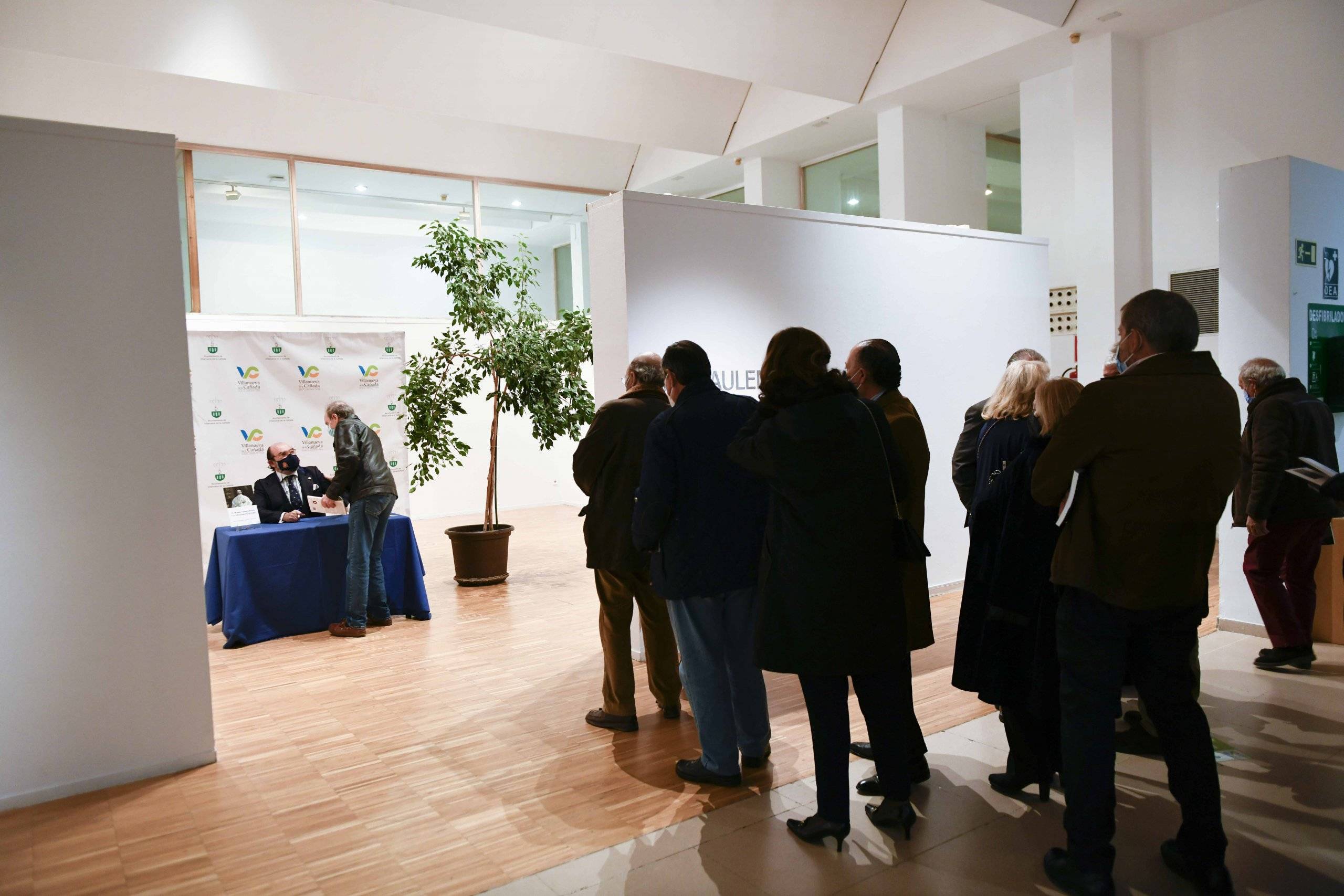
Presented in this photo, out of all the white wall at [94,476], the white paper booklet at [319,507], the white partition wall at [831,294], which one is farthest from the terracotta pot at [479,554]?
the white wall at [94,476]

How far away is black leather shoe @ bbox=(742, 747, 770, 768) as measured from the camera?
339 cm

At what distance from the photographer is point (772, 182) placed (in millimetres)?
10617

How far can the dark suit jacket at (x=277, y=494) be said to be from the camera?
19.5ft

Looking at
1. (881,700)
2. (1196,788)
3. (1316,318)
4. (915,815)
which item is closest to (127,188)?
(881,700)

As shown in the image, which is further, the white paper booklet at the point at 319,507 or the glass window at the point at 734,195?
the glass window at the point at 734,195

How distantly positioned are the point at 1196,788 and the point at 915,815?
0.84 metres

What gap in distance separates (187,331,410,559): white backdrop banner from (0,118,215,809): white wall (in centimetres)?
406

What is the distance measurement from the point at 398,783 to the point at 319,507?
3.13 metres

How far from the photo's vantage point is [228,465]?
25.7ft

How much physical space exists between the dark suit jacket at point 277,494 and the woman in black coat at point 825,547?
4.14 metres

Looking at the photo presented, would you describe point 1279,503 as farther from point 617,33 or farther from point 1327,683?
point 617,33

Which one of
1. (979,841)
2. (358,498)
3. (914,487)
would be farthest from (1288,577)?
(358,498)

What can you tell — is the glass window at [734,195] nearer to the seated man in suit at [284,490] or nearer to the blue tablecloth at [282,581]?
the seated man in suit at [284,490]

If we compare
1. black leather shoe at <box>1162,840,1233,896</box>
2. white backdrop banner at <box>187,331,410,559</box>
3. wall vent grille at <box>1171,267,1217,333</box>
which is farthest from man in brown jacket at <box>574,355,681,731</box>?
wall vent grille at <box>1171,267,1217,333</box>
